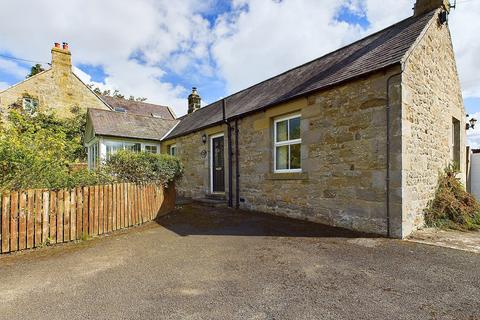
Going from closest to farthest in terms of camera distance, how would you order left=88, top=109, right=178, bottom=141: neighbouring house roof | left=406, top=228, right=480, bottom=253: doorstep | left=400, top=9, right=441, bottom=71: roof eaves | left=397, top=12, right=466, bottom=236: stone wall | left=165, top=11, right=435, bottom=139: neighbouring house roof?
1. left=406, top=228, right=480, bottom=253: doorstep
2. left=400, top=9, right=441, bottom=71: roof eaves
3. left=397, top=12, right=466, bottom=236: stone wall
4. left=165, top=11, right=435, bottom=139: neighbouring house roof
5. left=88, top=109, right=178, bottom=141: neighbouring house roof

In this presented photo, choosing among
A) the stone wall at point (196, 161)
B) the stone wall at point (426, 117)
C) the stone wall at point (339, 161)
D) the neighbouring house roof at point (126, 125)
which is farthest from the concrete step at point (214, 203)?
the neighbouring house roof at point (126, 125)

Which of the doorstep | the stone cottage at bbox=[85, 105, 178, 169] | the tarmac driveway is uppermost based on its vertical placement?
the stone cottage at bbox=[85, 105, 178, 169]

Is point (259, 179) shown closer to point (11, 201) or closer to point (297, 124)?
point (297, 124)

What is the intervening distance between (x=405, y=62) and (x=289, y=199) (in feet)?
14.2

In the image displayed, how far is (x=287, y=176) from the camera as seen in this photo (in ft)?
25.7

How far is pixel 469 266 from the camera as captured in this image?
4.01 m

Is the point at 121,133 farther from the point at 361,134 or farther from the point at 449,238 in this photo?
the point at 449,238

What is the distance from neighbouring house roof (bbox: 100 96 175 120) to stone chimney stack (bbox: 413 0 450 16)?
2467 cm

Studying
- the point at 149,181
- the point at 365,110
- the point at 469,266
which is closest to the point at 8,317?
the point at 149,181

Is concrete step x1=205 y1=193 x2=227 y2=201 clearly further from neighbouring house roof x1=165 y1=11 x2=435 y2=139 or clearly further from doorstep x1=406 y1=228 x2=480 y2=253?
doorstep x1=406 y1=228 x2=480 y2=253

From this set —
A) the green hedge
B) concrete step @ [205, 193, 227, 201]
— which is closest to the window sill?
concrete step @ [205, 193, 227, 201]

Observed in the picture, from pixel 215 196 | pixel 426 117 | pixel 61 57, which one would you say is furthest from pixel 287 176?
pixel 61 57

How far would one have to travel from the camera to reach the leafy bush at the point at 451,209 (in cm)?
653

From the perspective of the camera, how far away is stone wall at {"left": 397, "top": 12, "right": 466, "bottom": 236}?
5.76 m
